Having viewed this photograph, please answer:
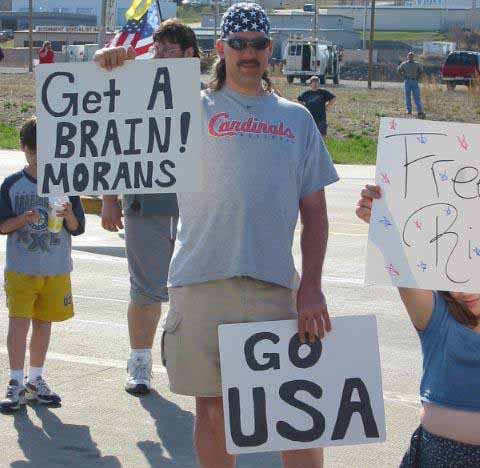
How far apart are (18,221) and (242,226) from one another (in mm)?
2192

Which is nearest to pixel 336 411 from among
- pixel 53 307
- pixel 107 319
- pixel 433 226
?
pixel 433 226

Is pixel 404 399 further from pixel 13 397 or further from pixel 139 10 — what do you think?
pixel 139 10

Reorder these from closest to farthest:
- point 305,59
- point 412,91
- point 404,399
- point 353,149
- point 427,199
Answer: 1. point 427,199
2. point 404,399
3. point 353,149
4. point 412,91
5. point 305,59

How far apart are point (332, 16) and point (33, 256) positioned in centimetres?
9086

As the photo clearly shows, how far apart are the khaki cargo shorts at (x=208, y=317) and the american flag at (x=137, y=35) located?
8.60 meters

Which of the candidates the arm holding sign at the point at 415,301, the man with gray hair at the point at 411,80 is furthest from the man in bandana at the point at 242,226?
the man with gray hair at the point at 411,80

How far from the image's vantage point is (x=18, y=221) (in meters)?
6.34

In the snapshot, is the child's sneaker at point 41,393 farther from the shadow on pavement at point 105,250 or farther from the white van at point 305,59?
the white van at point 305,59

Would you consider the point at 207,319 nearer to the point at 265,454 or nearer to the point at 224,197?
the point at 224,197

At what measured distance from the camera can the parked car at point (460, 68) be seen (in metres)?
48.2

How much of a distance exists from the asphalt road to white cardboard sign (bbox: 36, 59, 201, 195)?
1598 millimetres

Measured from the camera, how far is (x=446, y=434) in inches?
147

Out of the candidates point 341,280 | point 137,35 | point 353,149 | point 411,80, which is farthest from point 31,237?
Result: point 411,80

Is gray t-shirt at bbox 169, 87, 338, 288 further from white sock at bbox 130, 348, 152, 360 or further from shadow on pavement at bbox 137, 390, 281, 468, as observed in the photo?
white sock at bbox 130, 348, 152, 360
